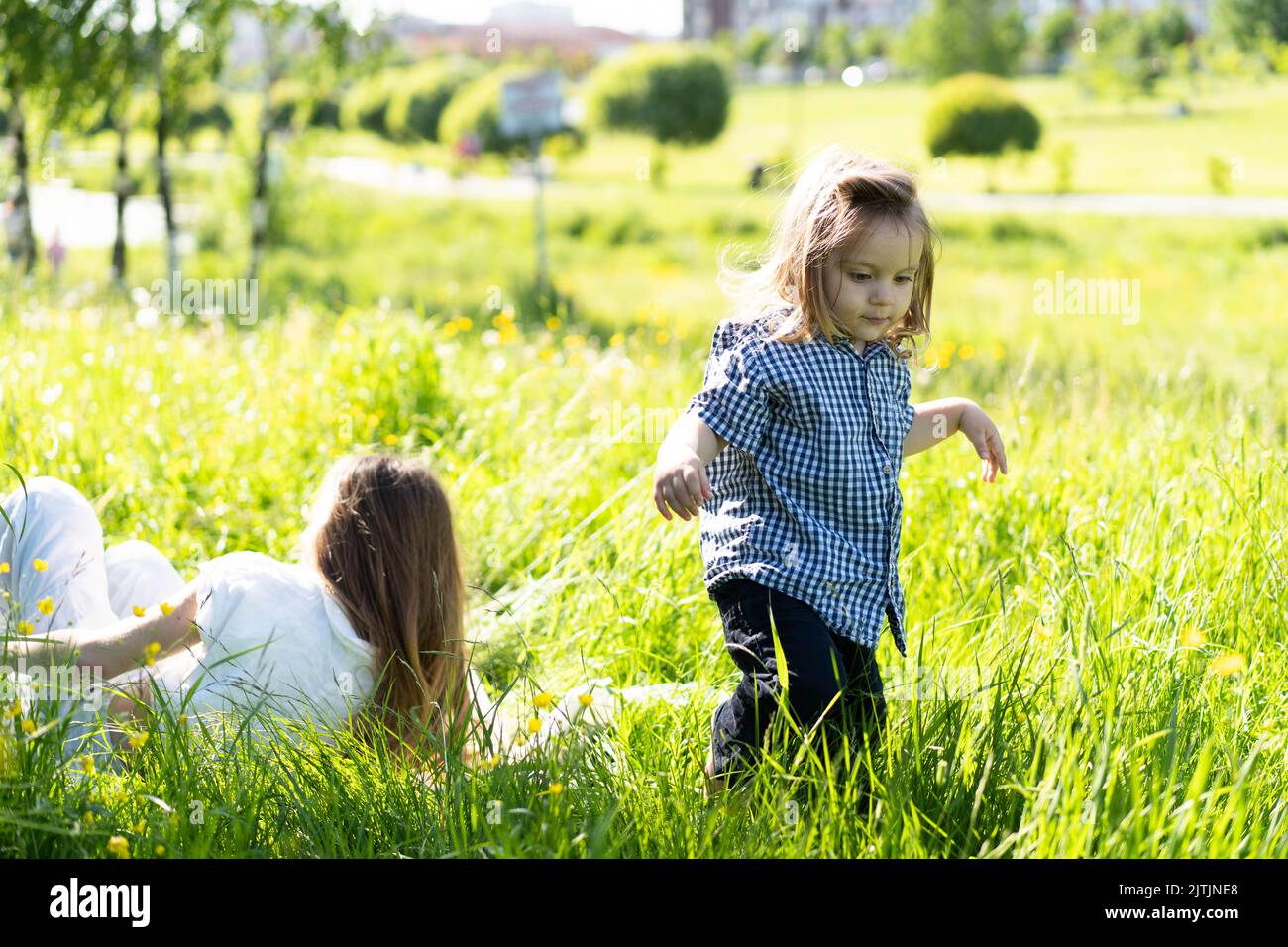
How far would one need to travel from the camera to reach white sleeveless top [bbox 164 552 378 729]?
8.55 ft

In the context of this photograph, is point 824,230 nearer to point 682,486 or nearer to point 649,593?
point 682,486

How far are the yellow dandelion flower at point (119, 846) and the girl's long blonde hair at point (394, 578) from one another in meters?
0.57

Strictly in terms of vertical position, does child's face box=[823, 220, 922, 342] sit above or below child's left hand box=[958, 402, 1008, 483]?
above

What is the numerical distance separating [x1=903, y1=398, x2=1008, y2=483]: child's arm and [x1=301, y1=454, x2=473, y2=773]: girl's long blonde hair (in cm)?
97

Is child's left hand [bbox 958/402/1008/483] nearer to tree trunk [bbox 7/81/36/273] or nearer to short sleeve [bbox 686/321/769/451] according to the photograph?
short sleeve [bbox 686/321/769/451]

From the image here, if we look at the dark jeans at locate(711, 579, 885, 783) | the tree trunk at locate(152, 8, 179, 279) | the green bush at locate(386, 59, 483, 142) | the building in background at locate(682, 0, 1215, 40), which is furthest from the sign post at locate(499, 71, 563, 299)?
the green bush at locate(386, 59, 483, 142)

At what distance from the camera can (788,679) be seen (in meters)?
2.35

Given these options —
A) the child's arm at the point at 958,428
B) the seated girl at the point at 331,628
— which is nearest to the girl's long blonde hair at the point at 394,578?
the seated girl at the point at 331,628

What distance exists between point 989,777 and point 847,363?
80 centimetres

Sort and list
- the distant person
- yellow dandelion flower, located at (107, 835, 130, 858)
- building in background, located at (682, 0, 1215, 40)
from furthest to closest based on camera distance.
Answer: building in background, located at (682, 0, 1215, 40), the distant person, yellow dandelion flower, located at (107, 835, 130, 858)

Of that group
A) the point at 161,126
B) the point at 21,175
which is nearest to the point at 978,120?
the point at 161,126

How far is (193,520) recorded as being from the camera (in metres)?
4.18

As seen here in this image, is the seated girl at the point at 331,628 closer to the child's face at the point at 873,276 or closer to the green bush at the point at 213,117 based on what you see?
the child's face at the point at 873,276
